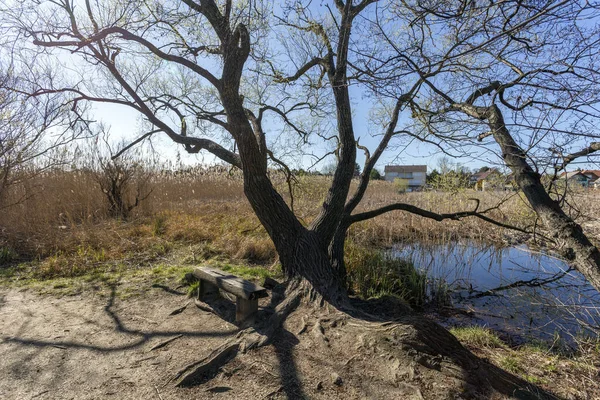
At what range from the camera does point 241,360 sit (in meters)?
2.38

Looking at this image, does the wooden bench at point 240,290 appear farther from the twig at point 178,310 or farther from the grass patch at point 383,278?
the grass patch at point 383,278

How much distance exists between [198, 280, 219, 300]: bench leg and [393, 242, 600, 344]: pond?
2.98m

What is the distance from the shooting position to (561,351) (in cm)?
334

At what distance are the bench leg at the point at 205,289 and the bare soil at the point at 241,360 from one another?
0.37 meters

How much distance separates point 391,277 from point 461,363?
113 inches

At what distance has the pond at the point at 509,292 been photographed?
3877 mm

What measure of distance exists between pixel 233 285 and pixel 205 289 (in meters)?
0.81

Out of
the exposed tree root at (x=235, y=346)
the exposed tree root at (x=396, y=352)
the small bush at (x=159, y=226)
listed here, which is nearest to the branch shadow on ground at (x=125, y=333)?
the exposed tree root at (x=235, y=346)

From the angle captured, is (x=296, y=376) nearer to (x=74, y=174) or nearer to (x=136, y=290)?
(x=136, y=290)

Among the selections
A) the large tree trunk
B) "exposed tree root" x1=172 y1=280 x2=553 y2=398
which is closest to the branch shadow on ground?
"exposed tree root" x1=172 y1=280 x2=553 y2=398

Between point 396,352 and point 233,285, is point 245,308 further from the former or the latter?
point 396,352

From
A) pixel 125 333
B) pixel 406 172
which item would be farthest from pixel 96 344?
pixel 406 172

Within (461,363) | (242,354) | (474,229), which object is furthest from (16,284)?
(474,229)

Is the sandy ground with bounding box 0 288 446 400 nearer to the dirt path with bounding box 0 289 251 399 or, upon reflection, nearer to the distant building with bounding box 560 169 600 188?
the dirt path with bounding box 0 289 251 399
